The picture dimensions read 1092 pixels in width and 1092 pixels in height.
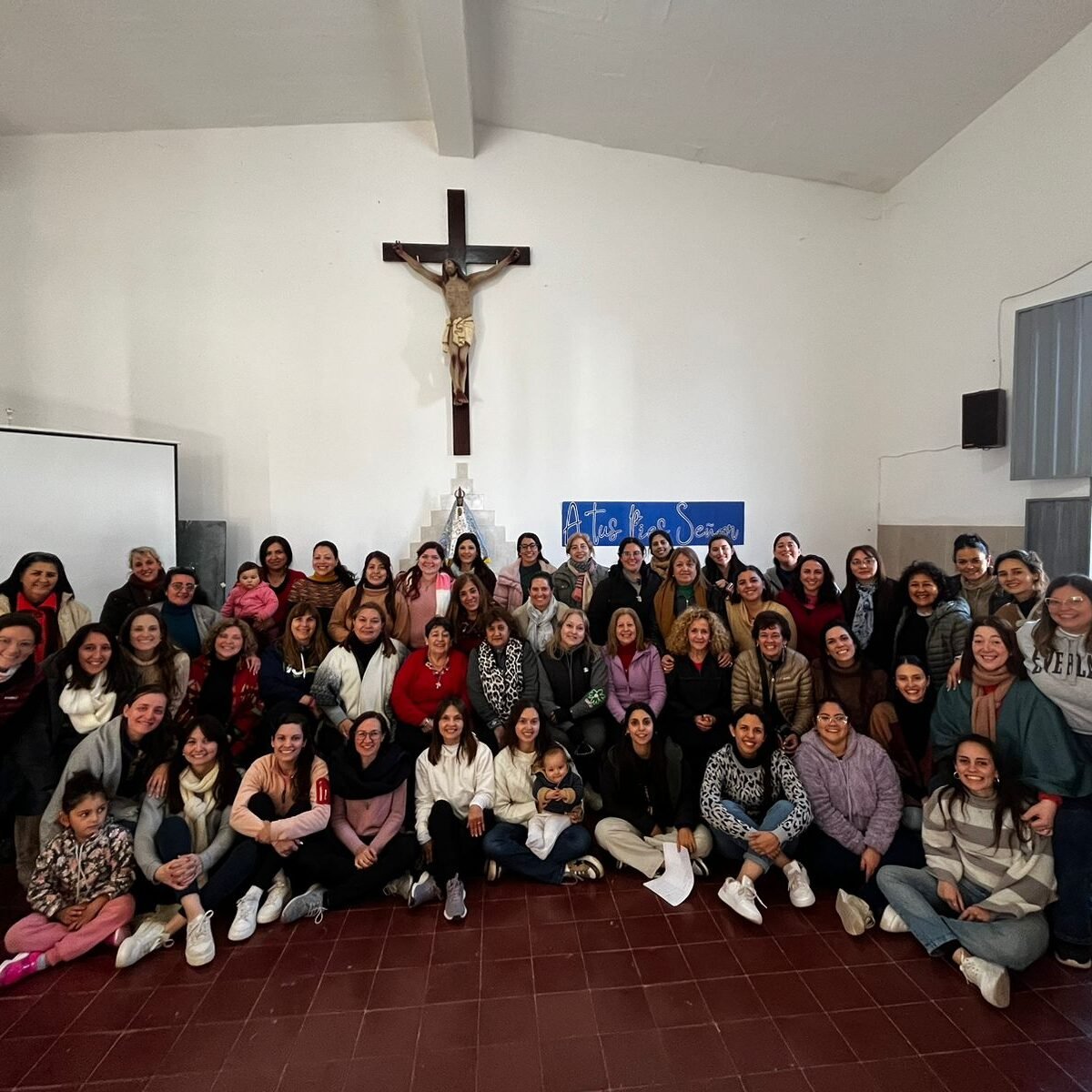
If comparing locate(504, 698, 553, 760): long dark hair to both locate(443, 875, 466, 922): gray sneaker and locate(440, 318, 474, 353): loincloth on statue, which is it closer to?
locate(443, 875, 466, 922): gray sneaker

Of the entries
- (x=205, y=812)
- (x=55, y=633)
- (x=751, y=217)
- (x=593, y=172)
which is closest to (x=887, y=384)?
(x=751, y=217)

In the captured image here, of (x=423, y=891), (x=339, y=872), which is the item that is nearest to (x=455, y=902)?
(x=423, y=891)

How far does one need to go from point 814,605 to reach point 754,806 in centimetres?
120

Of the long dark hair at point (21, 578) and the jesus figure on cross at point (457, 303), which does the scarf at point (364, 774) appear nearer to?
the long dark hair at point (21, 578)

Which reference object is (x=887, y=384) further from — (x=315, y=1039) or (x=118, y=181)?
(x=118, y=181)

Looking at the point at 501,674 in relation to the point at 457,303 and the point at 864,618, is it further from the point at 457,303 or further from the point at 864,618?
the point at 457,303

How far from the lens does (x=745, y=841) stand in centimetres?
269

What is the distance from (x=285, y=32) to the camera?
4.02 m

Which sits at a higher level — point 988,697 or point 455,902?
point 988,697

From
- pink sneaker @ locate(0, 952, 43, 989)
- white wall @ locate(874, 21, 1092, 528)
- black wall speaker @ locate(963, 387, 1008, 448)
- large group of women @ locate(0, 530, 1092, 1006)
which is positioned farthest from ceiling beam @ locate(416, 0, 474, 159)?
pink sneaker @ locate(0, 952, 43, 989)

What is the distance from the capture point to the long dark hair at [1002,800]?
7.45 ft

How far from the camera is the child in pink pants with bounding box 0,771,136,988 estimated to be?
227 cm

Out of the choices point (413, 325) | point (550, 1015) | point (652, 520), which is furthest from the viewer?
point (652, 520)

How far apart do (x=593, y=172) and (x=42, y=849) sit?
18.0ft
